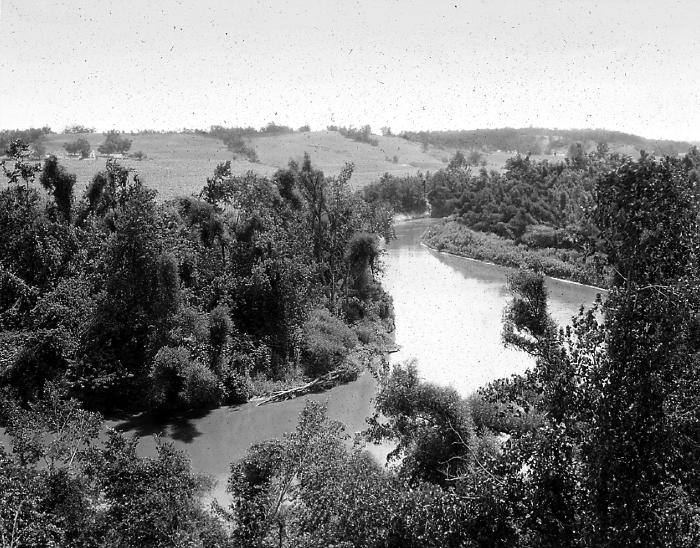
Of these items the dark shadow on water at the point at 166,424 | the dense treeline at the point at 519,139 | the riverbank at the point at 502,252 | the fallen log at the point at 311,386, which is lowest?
the dark shadow on water at the point at 166,424

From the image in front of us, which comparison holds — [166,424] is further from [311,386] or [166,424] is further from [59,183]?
[59,183]

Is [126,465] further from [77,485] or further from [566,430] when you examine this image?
[566,430]

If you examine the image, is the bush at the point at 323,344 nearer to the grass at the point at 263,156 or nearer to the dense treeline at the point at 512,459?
the dense treeline at the point at 512,459

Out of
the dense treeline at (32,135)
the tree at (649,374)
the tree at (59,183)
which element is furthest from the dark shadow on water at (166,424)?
the dense treeline at (32,135)

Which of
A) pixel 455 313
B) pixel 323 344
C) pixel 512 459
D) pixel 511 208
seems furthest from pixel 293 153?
pixel 512 459

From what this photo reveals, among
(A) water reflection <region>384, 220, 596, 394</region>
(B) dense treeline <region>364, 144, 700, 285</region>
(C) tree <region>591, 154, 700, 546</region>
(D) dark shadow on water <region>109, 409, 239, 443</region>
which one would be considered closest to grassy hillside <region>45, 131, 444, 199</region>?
(B) dense treeline <region>364, 144, 700, 285</region>

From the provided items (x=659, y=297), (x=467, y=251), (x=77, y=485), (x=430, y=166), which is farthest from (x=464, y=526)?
(x=430, y=166)
